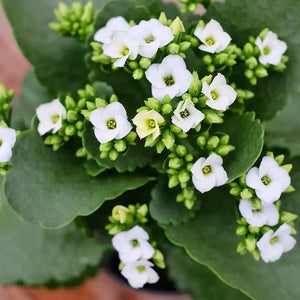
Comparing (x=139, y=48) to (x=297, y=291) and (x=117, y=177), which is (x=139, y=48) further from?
(x=297, y=291)

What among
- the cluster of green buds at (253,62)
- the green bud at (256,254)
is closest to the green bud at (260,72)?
the cluster of green buds at (253,62)

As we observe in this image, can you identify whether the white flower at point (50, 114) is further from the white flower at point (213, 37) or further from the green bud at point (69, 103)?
the white flower at point (213, 37)

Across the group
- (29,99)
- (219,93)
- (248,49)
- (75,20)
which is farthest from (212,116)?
(29,99)

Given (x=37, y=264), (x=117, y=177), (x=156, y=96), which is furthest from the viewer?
(x=37, y=264)

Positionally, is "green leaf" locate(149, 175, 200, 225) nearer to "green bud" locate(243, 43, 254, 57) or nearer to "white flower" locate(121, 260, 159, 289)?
"white flower" locate(121, 260, 159, 289)

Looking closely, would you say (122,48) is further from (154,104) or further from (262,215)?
(262,215)

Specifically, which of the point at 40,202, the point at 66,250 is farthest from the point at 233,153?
the point at 66,250
